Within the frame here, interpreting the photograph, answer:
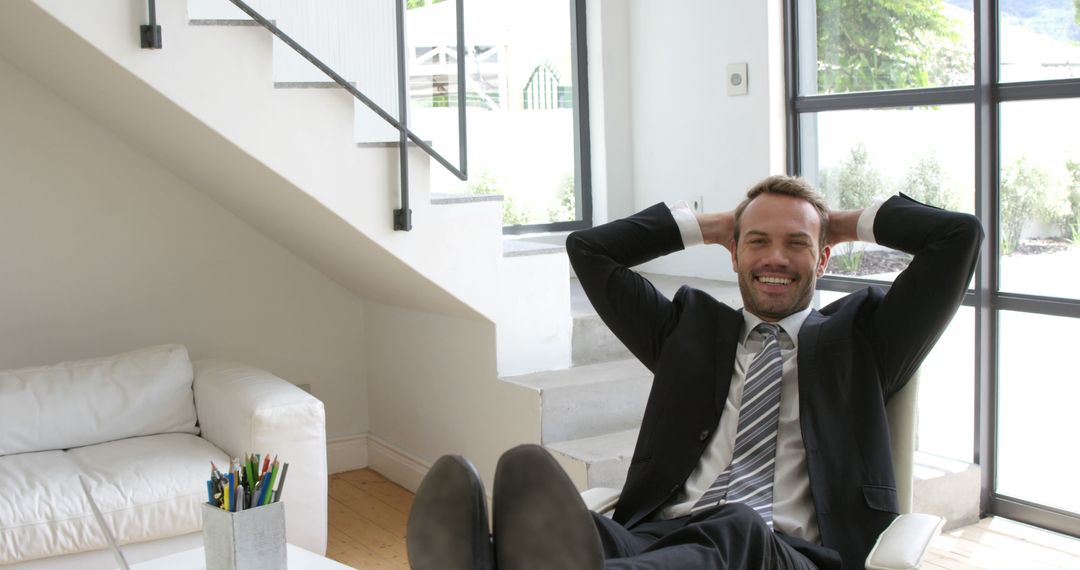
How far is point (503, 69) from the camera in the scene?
5.05 m

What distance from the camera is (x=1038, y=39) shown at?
353 centimetres

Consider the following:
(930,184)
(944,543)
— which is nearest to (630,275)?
(944,543)

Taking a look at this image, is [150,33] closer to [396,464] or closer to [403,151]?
[403,151]

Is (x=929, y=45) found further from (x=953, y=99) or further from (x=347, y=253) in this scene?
(x=347, y=253)

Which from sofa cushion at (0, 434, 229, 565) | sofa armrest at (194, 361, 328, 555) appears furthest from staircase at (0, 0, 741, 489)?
sofa cushion at (0, 434, 229, 565)

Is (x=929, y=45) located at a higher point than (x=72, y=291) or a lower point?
higher

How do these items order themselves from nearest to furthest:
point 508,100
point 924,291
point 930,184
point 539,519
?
point 539,519 → point 924,291 → point 930,184 → point 508,100

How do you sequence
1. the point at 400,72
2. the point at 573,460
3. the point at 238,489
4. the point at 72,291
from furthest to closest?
the point at 72,291 < the point at 400,72 < the point at 573,460 < the point at 238,489

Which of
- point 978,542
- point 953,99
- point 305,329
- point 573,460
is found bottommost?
point 978,542

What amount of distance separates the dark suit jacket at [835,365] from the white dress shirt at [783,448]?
0.03m

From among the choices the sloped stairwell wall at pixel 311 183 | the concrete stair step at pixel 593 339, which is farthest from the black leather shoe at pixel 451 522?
the concrete stair step at pixel 593 339

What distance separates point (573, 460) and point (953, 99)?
5.91 feet

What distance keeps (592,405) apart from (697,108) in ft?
5.43

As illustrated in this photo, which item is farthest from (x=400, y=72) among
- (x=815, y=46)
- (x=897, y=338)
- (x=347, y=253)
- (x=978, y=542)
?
(x=978, y=542)
